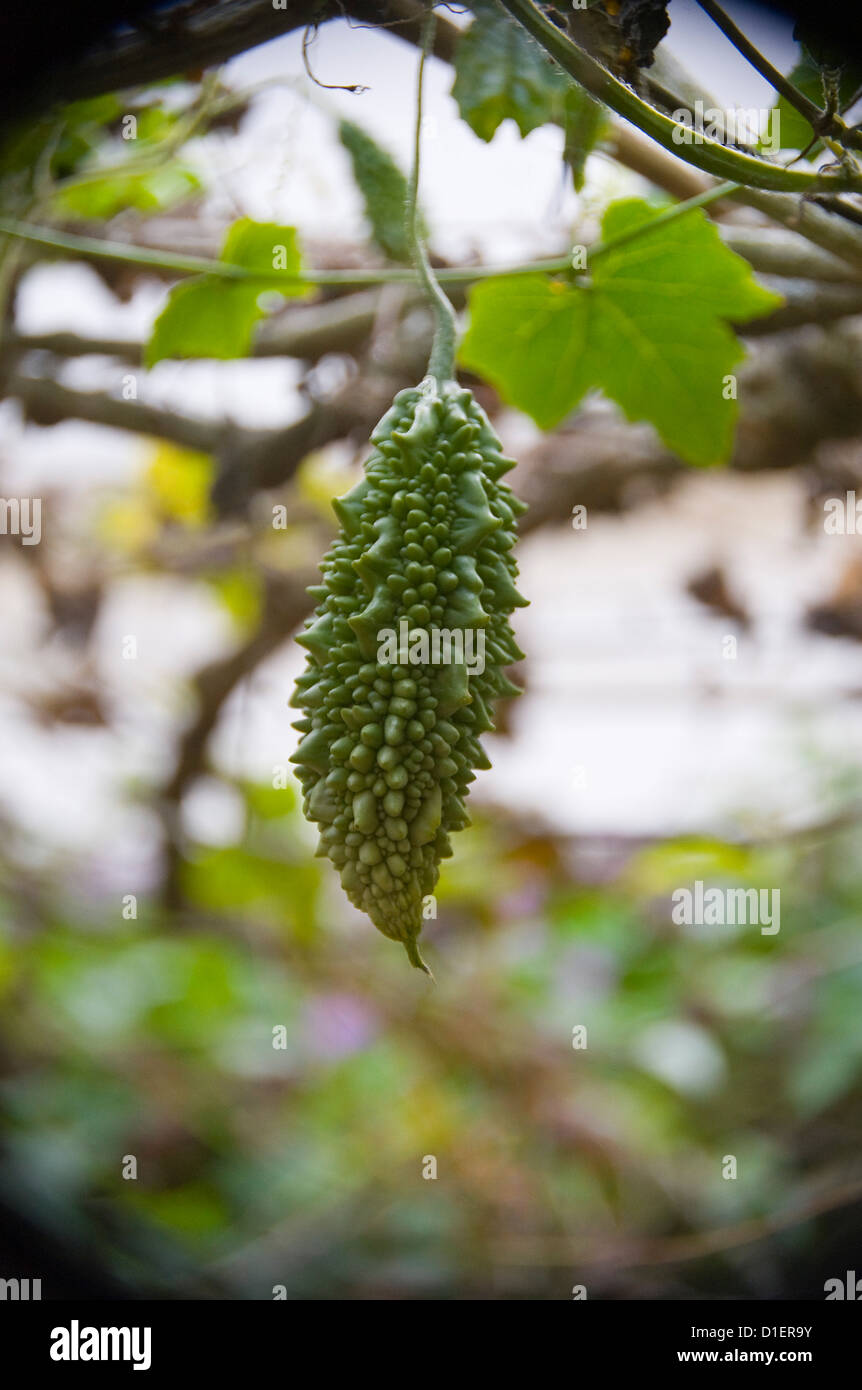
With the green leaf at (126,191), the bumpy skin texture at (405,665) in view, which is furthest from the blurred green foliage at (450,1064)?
the bumpy skin texture at (405,665)

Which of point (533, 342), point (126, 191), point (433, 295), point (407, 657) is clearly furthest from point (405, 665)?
point (126, 191)

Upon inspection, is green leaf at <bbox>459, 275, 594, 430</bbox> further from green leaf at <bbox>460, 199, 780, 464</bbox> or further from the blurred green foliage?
the blurred green foliage

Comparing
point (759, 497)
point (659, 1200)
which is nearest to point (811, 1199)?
point (659, 1200)

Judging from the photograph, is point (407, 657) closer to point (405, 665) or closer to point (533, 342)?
point (405, 665)

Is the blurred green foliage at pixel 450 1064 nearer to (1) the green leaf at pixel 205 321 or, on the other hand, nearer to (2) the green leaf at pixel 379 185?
(1) the green leaf at pixel 205 321

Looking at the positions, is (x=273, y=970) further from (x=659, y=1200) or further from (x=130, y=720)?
(x=659, y=1200)

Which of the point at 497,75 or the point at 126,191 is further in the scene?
the point at 126,191

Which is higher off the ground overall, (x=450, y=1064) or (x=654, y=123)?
(x=654, y=123)
